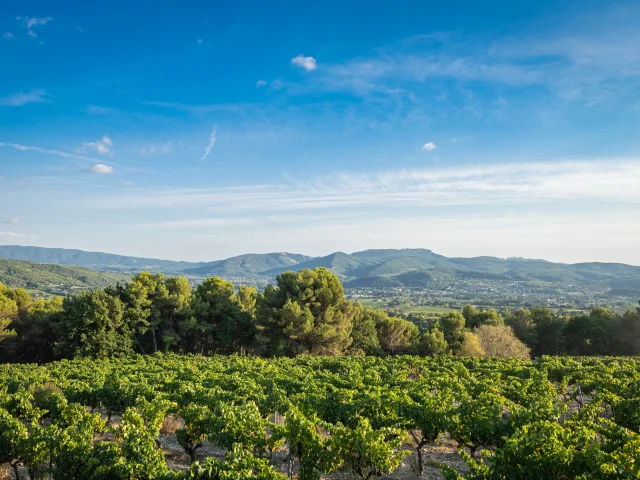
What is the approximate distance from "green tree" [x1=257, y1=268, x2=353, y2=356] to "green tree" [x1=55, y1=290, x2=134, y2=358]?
14017mm

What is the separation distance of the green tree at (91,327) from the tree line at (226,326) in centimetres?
9

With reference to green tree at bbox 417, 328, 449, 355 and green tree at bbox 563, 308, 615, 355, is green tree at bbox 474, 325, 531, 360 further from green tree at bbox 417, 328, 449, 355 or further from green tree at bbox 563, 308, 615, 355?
green tree at bbox 563, 308, 615, 355

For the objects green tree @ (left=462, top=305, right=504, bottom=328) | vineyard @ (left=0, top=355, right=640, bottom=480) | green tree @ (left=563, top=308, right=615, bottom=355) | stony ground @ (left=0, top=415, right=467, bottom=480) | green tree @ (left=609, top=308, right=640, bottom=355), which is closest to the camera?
vineyard @ (left=0, top=355, right=640, bottom=480)

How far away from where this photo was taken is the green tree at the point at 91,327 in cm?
3453

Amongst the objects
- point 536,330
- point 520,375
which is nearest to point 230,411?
point 520,375

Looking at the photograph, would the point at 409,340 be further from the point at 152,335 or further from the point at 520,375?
the point at 152,335

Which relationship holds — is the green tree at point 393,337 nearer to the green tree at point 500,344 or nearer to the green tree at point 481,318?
the green tree at point 500,344

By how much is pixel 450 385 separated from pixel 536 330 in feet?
151

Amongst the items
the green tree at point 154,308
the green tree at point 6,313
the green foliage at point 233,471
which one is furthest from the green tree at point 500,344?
the green tree at point 6,313

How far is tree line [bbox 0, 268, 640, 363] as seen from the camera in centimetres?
3612

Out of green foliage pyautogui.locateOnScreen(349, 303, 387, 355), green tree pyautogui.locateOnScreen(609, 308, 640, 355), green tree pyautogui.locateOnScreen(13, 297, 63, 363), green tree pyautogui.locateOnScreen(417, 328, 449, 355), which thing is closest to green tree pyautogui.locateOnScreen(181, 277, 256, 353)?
green foliage pyautogui.locateOnScreen(349, 303, 387, 355)

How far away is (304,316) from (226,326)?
425 inches

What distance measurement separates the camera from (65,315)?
35938mm

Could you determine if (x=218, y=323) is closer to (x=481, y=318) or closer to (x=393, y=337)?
(x=393, y=337)
